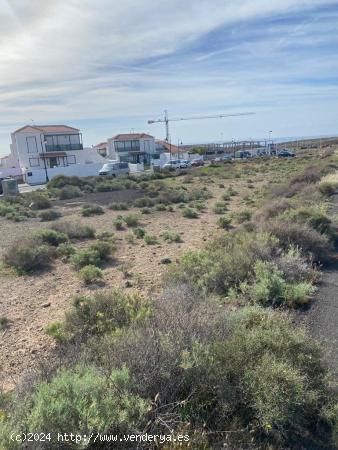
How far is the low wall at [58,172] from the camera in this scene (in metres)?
51.6

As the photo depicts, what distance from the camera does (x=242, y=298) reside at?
21.7ft

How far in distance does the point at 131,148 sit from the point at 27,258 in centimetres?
7512

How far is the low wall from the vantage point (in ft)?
169

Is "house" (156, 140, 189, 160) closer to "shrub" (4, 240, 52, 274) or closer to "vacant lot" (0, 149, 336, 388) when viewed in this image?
"vacant lot" (0, 149, 336, 388)

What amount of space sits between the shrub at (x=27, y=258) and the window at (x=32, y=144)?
57.7 meters

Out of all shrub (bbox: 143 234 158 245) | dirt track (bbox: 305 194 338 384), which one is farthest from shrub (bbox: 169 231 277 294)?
shrub (bbox: 143 234 158 245)

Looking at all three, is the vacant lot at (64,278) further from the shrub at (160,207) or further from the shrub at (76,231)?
the shrub at (160,207)

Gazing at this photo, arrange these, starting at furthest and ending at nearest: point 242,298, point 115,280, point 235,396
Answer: point 115,280 < point 242,298 < point 235,396

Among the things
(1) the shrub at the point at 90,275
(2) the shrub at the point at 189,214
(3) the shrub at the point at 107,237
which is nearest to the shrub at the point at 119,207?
(2) the shrub at the point at 189,214

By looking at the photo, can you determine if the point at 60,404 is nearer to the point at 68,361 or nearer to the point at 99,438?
the point at 99,438

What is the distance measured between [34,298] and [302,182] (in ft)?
64.3

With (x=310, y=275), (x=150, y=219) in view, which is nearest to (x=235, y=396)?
(x=310, y=275)

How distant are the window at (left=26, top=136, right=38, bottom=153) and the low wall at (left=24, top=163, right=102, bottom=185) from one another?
12.3m

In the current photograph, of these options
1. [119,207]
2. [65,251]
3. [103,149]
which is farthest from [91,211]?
[103,149]
